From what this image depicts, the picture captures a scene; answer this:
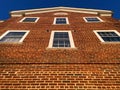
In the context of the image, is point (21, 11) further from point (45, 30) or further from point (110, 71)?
point (110, 71)

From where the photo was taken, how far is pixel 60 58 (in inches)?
323

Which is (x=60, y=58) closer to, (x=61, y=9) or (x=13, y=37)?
(x=13, y=37)

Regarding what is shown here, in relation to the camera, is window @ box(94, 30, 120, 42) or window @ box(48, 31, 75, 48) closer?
window @ box(48, 31, 75, 48)

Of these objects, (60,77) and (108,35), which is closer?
(60,77)

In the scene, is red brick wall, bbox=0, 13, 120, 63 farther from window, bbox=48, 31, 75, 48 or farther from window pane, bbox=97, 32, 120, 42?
window pane, bbox=97, 32, 120, 42

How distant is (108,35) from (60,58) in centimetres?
478

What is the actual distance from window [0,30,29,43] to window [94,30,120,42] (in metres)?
4.65

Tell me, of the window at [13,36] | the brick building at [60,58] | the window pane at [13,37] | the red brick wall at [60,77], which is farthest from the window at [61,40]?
the red brick wall at [60,77]

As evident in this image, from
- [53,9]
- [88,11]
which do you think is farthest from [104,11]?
[53,9]

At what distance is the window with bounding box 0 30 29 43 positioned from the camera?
1099 cm

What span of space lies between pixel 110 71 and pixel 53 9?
1387cm

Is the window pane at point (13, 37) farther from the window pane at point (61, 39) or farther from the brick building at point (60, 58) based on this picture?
the window pane at point (61, 39)

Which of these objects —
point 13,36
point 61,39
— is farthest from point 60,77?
point 13,36

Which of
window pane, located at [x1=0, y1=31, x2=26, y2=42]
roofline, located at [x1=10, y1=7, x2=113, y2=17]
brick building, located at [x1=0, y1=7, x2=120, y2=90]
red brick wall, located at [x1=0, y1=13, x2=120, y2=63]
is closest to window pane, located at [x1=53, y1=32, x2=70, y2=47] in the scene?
brick building, located at [x1=0, y1=7, x2=120, y2=90]
